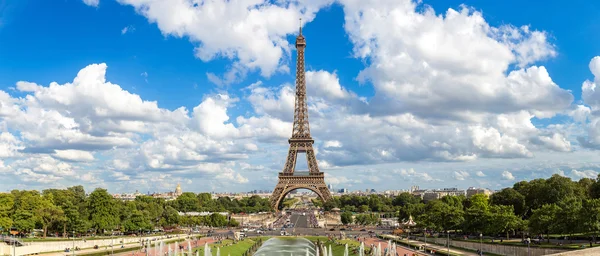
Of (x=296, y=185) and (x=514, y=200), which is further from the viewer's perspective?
(x=296, y=185)

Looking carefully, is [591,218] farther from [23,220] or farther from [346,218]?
[346,218]

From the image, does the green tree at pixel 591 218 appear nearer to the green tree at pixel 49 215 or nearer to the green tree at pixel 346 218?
the green tree at pixel 49 215

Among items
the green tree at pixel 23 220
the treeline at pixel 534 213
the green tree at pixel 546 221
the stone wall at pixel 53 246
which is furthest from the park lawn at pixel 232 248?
the green tree at pixel 546 221

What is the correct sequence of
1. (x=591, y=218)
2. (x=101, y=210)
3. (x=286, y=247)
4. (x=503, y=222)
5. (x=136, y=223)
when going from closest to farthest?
1. (x=591, y=218)
2. (x=503, y=222)
3. (x=286, y=247)
4. (x=101, y=210)
5. (x=136, y=223)

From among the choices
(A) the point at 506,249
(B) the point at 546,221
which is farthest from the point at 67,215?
(B) the point at 546,221

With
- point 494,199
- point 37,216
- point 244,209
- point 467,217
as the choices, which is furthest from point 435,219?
point 244,209

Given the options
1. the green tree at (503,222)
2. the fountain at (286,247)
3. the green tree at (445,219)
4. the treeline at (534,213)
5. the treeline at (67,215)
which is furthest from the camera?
the green tree at (445,219)

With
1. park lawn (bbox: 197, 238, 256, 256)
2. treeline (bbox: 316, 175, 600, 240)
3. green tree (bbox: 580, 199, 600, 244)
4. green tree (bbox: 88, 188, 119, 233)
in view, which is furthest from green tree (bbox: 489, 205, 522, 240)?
green tree (bbox: 88, 188, 119, 233)
